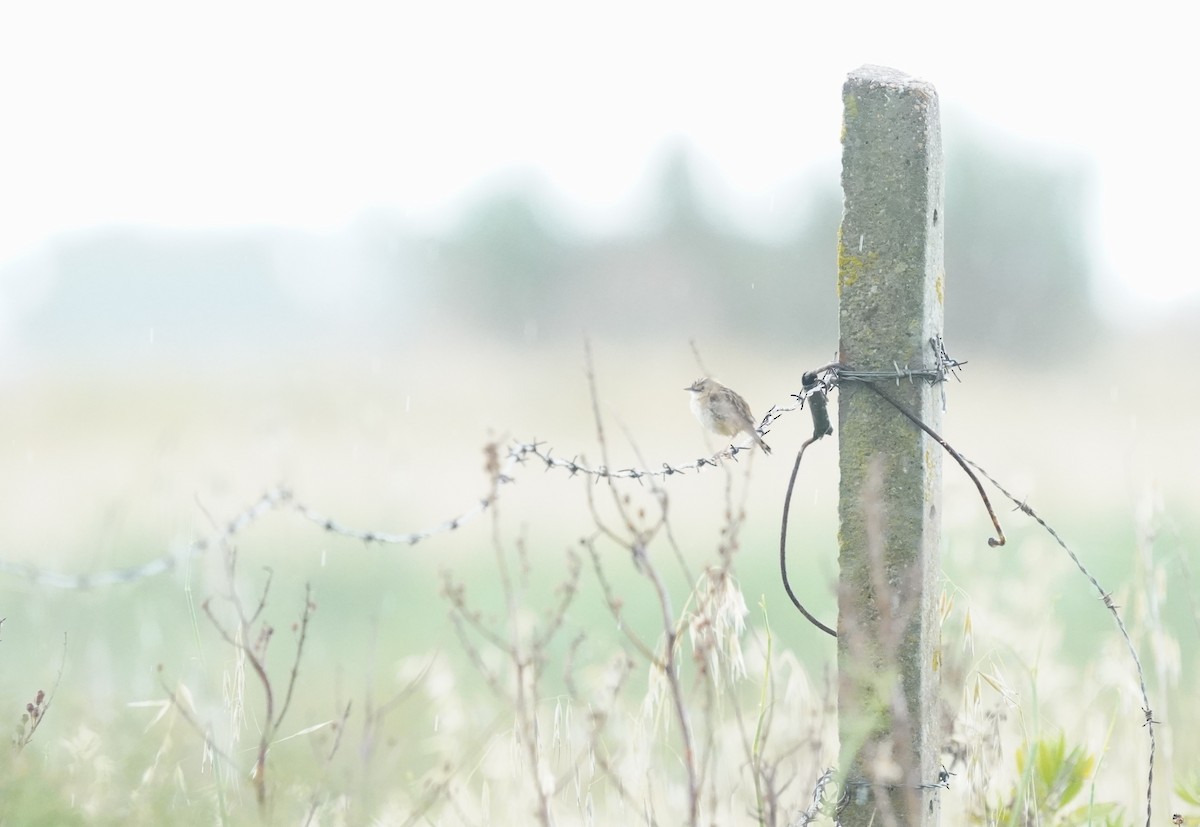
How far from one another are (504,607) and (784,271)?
19182mm

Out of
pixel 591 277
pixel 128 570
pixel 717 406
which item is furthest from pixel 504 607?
pixel 591 277

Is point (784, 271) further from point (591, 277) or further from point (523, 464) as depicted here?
point (523, 464)

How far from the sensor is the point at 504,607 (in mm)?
8781

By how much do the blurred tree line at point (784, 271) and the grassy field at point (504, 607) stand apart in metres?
3.91

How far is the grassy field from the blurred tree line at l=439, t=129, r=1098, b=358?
12.8 feet

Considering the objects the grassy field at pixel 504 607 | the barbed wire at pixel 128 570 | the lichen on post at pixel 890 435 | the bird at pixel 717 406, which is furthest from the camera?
the bird at pixel 717 406

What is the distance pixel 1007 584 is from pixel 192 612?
2.62 metres

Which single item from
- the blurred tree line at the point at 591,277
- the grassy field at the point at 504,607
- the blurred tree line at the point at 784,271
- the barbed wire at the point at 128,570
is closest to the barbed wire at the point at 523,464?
the barbed wire at the point at 128,570

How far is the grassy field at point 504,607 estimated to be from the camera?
262cm

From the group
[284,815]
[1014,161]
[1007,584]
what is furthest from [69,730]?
[1014,161]

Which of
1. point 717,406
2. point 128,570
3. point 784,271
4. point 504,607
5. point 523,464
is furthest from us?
point 784,271

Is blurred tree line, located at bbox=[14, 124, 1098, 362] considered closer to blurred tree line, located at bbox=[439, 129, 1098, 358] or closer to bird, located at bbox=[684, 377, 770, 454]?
blurred tree line, located at bbox=[439, 129, 1098, 358]

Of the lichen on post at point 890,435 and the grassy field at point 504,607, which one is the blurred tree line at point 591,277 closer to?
the grassy field at point 504,607

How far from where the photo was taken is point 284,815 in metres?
2.62
